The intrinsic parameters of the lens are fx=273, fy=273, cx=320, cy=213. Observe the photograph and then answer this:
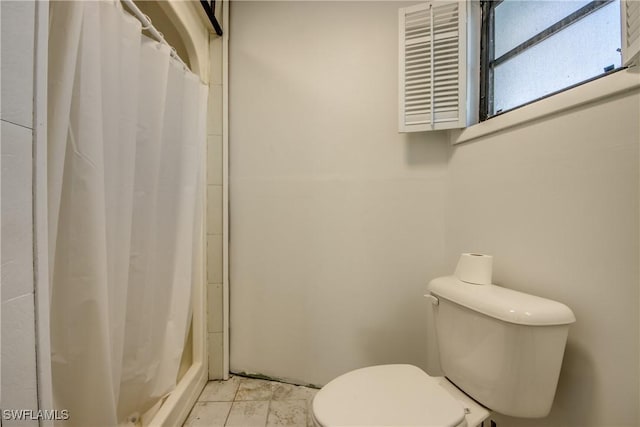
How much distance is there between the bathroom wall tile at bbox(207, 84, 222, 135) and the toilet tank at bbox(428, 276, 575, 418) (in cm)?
137

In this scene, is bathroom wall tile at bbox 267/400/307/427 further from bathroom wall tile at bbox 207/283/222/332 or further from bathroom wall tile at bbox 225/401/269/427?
bathroom wall tile at bbox 207/283/222/332

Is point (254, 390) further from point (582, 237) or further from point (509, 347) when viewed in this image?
point (582, 237)

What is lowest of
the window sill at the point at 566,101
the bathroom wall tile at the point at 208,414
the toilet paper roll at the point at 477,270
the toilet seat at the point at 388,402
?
the bathroom wall tile at the point at 208,414

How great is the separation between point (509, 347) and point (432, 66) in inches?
43.2

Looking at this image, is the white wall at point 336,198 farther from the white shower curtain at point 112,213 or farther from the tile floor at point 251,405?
the white shower curtain at point 112,213

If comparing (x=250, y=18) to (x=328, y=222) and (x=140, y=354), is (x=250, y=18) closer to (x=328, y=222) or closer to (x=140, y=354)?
(x=328, y=222)

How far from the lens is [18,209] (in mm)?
440

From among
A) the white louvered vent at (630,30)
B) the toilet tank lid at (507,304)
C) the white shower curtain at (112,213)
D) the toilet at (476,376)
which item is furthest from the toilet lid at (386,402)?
the white louvered vent at (630,30)

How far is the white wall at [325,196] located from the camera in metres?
1.34

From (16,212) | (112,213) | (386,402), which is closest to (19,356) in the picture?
(16,212)

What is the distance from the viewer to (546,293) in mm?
857

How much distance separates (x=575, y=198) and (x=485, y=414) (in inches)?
27.0

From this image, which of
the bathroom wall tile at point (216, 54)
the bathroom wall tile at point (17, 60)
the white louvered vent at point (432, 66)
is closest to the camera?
the bathroom wall tile at point (17, 60)

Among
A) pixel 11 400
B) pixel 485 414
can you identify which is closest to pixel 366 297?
pixel 485 414
